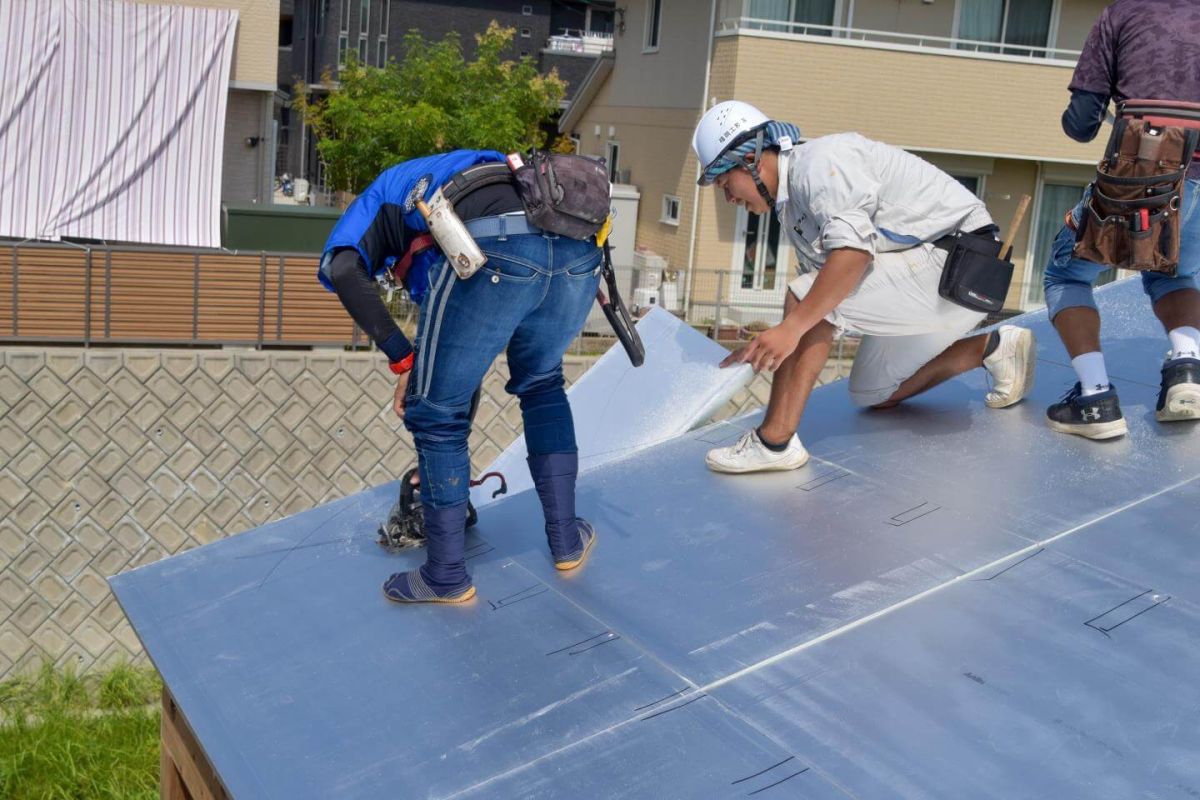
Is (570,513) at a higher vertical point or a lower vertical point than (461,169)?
lower

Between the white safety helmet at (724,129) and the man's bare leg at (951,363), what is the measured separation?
1.20 metres

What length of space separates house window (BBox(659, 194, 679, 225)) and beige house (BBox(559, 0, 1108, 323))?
0.03 metres

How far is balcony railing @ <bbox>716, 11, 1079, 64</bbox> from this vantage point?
48.0ft

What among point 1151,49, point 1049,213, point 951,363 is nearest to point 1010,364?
point 951,363

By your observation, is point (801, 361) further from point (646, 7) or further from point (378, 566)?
point (646, 7)

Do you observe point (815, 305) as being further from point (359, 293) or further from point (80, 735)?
point (80, 735)

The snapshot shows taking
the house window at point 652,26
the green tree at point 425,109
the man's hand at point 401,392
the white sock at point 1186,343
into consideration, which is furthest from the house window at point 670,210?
the man's hand at point 401,392

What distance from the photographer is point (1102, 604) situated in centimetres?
313

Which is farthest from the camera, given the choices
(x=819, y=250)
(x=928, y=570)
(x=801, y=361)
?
(x=801, y=361)

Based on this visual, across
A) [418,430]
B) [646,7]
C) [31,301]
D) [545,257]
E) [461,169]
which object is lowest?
[31,301]

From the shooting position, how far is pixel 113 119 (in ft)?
Answer: 33.8

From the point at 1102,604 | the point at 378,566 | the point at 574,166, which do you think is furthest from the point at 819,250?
the point at 378,566

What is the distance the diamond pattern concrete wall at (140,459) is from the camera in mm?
7961

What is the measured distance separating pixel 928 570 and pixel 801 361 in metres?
0.96
